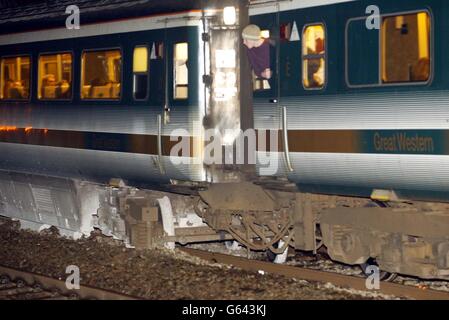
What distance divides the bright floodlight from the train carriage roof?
433 mm

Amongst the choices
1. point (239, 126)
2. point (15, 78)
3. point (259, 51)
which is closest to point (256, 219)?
point (239, 126)

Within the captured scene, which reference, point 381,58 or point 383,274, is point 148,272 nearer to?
point 383,274

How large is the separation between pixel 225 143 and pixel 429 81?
11.7ft

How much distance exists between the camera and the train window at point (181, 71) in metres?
12.8

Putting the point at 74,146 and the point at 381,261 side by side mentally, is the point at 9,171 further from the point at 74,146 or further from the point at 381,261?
the point at 381,261

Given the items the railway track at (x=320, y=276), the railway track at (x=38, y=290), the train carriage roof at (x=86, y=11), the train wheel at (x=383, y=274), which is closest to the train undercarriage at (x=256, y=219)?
the railway track at (x=320, y=276)

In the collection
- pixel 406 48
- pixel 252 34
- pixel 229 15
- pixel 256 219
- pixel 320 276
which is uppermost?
pixel 229 15

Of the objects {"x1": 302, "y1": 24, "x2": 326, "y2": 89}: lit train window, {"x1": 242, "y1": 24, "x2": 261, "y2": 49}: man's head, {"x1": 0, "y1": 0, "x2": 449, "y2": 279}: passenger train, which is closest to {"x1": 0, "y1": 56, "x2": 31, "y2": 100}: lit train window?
{"x1": 0, "y1": 0, "x2": 449, "y2": 279}: passenger train

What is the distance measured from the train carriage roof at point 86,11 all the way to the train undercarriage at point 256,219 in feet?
8.35

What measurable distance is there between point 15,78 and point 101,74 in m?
2.80

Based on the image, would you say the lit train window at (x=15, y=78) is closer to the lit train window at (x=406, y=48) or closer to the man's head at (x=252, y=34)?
the man's head at (x=252, y=34)

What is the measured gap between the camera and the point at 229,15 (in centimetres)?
1238

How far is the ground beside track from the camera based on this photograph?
36.2 feet
